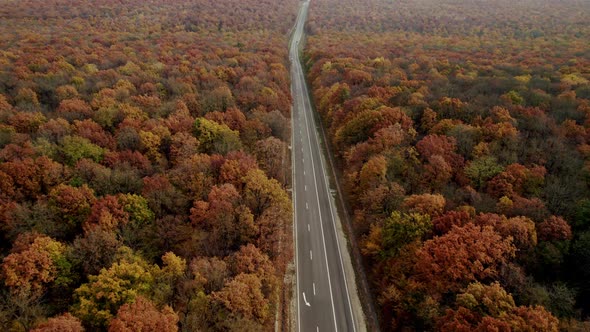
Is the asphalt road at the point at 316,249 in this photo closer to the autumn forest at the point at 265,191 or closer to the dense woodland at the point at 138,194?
the autumn forest at the point at 265,191

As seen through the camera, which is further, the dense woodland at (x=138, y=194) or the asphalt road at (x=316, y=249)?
the asphalt road at (x=316, y=249)

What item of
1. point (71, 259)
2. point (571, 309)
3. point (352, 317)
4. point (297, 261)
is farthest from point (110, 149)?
point (571, 309)

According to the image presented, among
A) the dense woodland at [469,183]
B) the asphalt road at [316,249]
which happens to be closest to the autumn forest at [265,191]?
the dense woodland at [469,183]

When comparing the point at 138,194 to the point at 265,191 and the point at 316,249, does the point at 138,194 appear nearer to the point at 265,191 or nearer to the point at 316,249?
the point at 265,191

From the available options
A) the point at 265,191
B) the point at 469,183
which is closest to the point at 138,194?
the point at 265,191

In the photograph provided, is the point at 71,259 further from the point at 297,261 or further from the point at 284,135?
the point at 284,135

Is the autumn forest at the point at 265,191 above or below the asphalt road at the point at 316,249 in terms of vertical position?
above

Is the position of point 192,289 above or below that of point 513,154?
below
